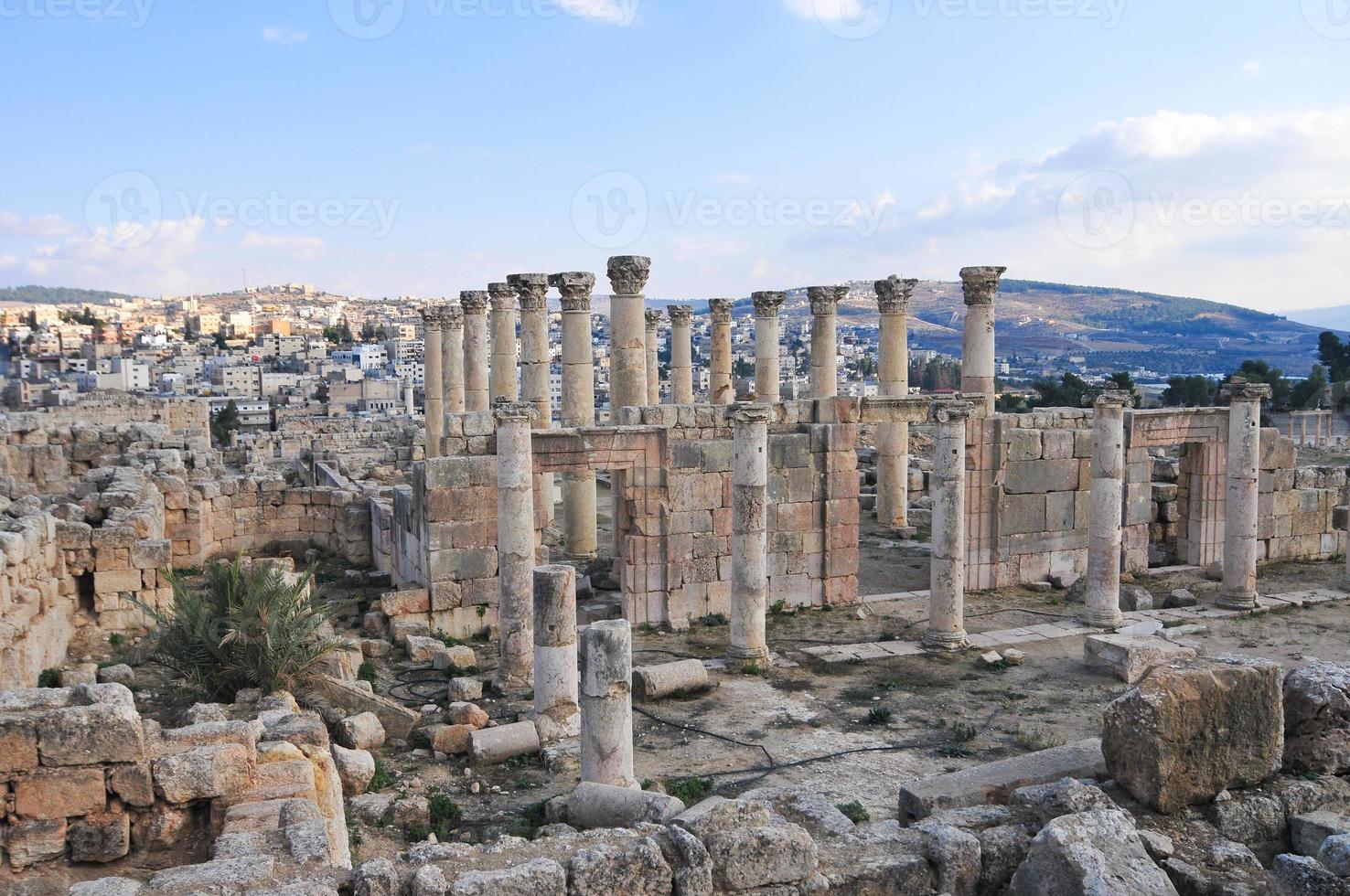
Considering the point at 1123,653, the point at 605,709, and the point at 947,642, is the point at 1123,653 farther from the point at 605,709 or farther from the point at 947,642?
the point at 605,709

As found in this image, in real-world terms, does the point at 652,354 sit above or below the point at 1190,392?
above

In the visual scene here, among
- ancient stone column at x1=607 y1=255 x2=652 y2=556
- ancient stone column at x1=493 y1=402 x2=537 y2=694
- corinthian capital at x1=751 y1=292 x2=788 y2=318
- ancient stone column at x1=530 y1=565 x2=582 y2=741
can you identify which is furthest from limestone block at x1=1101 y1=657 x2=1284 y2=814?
corinthian capital at x1=751 y1=292 x2=788 y2=318

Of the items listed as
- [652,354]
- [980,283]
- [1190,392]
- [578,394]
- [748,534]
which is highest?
[980,283]

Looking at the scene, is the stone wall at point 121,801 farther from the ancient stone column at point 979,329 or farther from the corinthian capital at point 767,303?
the corinthian capital at point 767,303

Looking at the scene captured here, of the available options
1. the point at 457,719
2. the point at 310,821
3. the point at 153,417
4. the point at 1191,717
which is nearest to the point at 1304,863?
the point at 1191,717

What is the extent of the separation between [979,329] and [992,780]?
47.4 ft

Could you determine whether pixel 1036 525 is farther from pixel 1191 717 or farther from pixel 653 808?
pixel 653 808

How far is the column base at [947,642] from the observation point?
16.5 metres

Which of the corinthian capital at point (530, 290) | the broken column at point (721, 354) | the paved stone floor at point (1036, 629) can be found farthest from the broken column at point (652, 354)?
the paved stone floor at point (1036, 629)

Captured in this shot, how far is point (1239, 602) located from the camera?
62.3 ft

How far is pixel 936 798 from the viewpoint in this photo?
356 inches

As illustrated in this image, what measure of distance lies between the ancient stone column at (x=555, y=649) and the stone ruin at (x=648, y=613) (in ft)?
0.12

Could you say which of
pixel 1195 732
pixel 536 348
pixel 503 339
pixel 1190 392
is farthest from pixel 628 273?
pixel 1190 392

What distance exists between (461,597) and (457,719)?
4.63 metres
